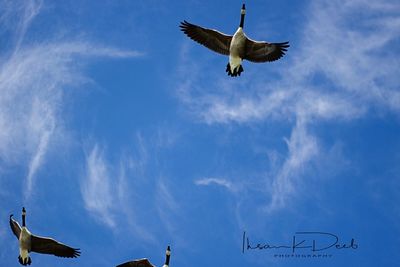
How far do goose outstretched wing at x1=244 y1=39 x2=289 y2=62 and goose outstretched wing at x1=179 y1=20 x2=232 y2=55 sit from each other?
1123mm

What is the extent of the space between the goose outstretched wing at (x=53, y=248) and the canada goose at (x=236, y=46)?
10909mm

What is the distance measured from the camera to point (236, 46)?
122 ft

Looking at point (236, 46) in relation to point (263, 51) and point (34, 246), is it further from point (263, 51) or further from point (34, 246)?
point (34, 246)

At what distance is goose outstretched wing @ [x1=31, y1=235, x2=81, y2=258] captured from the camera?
1442 inches

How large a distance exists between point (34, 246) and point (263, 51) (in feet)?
45.1

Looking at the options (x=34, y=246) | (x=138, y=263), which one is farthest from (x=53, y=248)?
(x=138, y=263)

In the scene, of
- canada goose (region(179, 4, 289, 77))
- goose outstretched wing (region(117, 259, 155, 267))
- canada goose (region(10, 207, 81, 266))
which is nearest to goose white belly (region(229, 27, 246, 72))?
canada goose (region(179, 4, 289, 77))

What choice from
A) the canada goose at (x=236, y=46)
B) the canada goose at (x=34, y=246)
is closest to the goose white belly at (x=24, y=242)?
the canada goose at (x=34, y=246)

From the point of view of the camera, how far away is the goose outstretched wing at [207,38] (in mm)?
37781

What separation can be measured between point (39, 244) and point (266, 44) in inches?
542

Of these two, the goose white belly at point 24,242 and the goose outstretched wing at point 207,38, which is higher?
the goose outstretched wing at point 207,38

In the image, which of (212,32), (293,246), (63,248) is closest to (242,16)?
(212,32)

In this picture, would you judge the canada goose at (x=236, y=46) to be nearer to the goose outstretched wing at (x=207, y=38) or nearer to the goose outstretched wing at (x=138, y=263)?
the goose outstretched wing at (x=207, y=38)

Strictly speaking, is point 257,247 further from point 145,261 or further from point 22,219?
point 22,219
